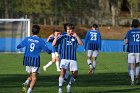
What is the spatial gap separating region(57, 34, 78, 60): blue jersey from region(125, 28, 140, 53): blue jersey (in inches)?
141

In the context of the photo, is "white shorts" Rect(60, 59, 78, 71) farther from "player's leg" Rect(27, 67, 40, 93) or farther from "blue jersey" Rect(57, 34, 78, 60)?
"player's leg" Rect(27, 67, 40, 93)

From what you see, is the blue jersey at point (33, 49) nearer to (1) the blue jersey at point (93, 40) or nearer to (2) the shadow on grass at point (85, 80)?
(2) the shadow on grass at point (85, 80)

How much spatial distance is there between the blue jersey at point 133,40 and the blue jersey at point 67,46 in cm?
357

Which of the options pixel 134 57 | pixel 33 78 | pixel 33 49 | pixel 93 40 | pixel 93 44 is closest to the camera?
pixel 33 78

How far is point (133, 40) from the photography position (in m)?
21.2

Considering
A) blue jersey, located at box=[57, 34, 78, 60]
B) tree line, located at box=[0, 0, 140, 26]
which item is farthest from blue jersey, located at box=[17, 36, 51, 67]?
tree line, located at box=[0, 0, 140, 26]

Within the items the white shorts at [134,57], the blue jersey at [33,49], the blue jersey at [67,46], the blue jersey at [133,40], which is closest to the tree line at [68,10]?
the blue jersey at [133,40]

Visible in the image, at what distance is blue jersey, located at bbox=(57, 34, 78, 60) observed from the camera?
1797 cm

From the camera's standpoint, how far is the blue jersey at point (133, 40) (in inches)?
829

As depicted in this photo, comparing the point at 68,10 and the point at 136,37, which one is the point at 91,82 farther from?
the point at 68,10

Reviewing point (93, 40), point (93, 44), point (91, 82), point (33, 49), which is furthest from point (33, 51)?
point (93, 40)

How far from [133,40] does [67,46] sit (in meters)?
3.90

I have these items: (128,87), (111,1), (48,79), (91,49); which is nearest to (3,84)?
(48,79)

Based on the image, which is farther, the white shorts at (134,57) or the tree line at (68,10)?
the tree line at (68,10)
